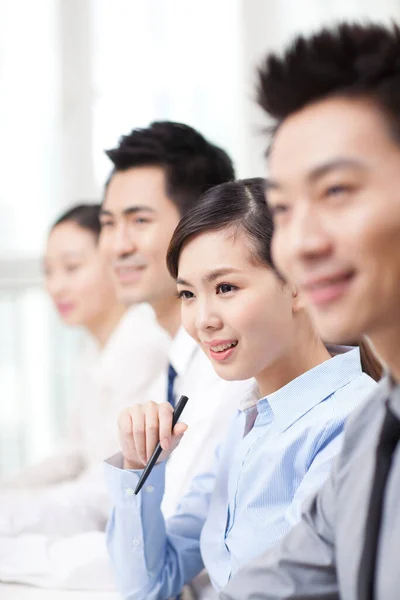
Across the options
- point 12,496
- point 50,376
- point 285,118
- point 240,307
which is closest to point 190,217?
point 240,307

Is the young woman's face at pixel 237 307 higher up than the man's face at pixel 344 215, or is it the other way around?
the man's face at pixel 344 215

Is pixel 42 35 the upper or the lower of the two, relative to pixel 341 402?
upper

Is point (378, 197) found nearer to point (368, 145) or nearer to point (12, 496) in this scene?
point (368, 145)

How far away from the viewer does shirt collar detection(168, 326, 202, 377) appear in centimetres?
163

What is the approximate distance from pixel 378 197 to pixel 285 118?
0.15 m

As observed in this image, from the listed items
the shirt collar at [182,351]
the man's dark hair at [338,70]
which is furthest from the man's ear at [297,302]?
the shirt collar at [182,351]

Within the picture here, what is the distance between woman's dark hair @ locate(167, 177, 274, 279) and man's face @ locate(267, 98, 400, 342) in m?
0.40

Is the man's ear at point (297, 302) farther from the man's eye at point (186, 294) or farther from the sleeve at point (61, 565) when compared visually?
the sleeve at point (61, 565)

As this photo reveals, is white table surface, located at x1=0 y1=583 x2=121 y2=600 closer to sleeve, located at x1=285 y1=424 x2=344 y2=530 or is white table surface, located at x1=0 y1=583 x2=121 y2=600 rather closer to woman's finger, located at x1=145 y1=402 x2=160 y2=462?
woman's finger, located at x1=145 y1=402 x2=160 y2=462

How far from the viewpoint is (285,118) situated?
30.9 inches

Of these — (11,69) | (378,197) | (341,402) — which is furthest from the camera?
(11,69)

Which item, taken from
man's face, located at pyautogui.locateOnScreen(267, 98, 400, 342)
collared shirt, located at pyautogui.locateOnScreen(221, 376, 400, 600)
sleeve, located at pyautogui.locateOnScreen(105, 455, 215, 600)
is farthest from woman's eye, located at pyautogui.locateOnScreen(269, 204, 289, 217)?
sleeve, located at pyautogui.locateOnScreen(105, 455, 215, 600)

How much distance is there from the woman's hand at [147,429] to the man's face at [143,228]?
59 centimetres

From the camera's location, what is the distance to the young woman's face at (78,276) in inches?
93.1
